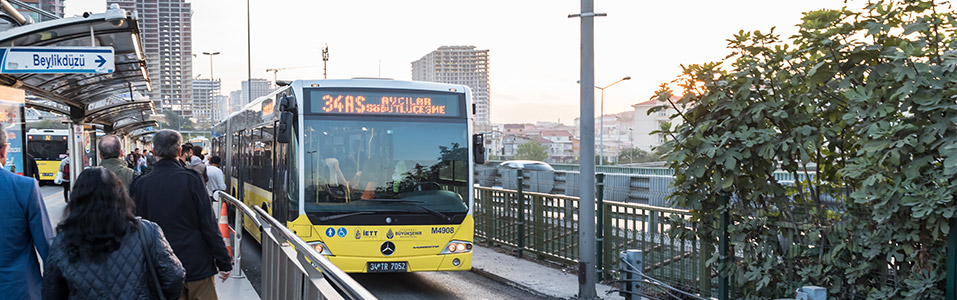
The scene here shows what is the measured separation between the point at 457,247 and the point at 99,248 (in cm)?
662

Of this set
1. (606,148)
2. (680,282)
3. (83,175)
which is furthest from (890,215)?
(606,148)

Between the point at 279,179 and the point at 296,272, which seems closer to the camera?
the point at 296,272

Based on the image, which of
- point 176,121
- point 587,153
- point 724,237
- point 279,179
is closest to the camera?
point 724,237

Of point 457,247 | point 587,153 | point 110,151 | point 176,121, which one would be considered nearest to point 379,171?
point 457,247

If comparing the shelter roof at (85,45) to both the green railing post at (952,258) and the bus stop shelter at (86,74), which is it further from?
the green railing post at (952,258)

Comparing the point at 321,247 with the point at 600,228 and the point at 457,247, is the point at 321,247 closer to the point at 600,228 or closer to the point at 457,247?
the point at 457,247

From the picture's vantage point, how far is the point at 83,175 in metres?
3.55

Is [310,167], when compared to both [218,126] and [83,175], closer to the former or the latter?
[83,175]

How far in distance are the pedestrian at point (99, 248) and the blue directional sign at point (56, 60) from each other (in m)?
7.44

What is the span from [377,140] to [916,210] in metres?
5.96

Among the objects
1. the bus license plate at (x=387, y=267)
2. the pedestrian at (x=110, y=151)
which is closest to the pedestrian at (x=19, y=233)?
the pedestrian at (x=110, y=151)

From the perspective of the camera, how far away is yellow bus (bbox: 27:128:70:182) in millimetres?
39375

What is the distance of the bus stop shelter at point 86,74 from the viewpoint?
31.2 feet

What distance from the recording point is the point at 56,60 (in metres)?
10.2
